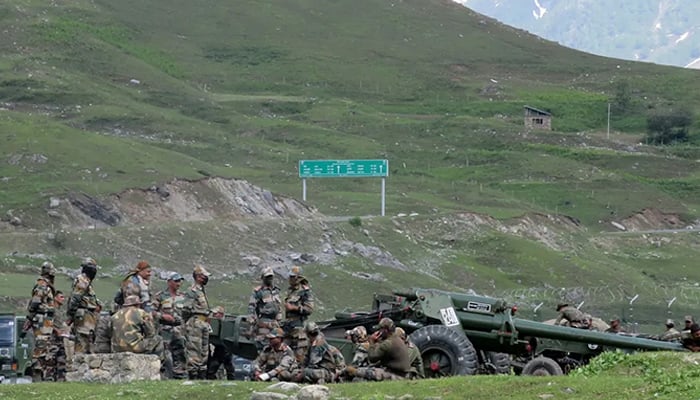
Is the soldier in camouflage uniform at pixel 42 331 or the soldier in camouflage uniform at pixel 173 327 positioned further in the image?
the soldier in camouflage uniform at pixel 42 331

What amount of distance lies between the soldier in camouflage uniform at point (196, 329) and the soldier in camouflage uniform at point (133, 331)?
10.9 ft

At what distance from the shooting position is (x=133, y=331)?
2836 centimetres

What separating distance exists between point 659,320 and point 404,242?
2522 cm

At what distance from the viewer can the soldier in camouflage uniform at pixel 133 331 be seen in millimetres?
28359

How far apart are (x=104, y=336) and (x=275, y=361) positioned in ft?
11.3

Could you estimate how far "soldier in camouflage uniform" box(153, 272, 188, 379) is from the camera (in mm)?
31531

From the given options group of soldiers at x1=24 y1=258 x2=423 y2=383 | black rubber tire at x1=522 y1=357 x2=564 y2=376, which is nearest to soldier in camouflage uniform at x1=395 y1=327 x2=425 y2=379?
group of soldiers at x1=24 y1=258 x2=423 y2=383

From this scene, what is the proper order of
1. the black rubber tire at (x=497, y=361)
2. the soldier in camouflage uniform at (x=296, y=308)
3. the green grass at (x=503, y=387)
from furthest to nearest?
the black rubber tire at (x=497, y=361) < the soldier in camouflage uniform at (x=296, y=308) < the green grass at (x=503, y=387)

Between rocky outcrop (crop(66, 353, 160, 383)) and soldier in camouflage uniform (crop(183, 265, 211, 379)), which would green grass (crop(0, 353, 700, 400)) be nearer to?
rocky outcrop (crop(66, 353, 160, 383))

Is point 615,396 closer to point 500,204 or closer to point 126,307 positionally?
point 126,307

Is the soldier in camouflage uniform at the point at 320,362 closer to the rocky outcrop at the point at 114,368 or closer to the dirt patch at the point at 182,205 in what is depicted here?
the rocky outcrop at the point at 114,368

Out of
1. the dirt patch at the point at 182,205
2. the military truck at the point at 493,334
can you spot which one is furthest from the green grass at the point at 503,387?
the dirt patch at the point at 182,205

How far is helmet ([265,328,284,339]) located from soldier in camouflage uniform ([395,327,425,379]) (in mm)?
2421

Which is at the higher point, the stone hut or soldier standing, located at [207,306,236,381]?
the stone hut
